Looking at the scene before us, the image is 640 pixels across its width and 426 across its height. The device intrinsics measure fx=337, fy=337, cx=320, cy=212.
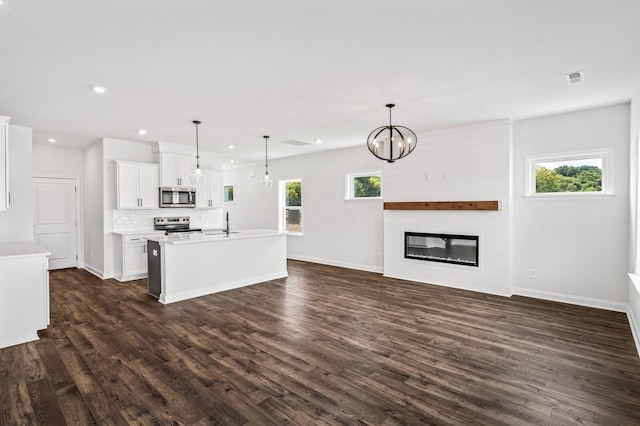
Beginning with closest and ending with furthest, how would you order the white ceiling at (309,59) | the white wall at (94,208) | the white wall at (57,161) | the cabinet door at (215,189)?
the white ceiling at (309,59)
the white wall at (94,208)
the white wall at (57,161)
the cabinet door at (215,189)

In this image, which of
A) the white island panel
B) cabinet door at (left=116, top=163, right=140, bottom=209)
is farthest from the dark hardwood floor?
cabinet door at (left=116, top=163, right=140, bottom=209)

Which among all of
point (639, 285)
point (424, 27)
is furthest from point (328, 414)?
point (639, 285)

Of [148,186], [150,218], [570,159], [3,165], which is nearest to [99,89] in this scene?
[3,165]

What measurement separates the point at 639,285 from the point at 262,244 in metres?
5.01

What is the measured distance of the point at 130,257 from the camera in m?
6.14

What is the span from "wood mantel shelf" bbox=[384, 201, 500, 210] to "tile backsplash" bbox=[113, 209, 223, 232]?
13.0 ft

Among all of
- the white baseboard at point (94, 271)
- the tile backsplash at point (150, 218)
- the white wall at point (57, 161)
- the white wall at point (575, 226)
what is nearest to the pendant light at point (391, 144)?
the white wall at point (575, 226)

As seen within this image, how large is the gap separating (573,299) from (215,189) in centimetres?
682

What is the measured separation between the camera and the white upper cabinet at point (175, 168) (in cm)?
667

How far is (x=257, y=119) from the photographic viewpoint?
4.93 m

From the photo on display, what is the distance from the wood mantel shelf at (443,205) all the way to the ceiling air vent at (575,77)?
2.02 metres

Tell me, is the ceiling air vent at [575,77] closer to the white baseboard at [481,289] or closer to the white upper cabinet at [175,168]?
the white baseboard at [481,289]

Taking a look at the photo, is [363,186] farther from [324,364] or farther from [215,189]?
[324,364]

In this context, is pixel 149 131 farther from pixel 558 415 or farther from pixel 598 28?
pixel 558 415
